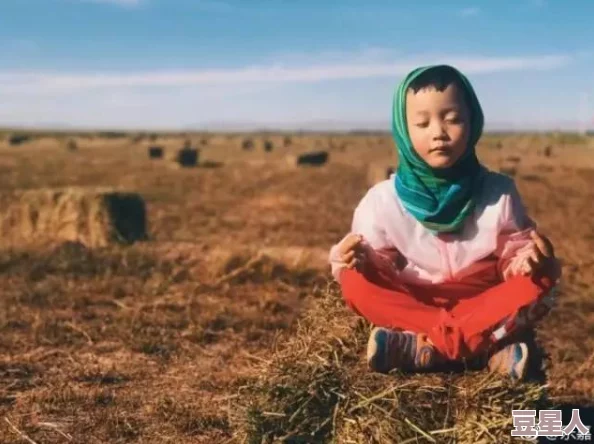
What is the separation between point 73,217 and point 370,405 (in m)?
8.14

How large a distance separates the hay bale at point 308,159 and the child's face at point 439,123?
23086 mm

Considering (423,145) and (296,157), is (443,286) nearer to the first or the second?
(423,145)

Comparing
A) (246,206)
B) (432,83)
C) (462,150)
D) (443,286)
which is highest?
(432,83)

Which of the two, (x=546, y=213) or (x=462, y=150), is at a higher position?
(x=462, y=150)

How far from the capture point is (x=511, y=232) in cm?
357

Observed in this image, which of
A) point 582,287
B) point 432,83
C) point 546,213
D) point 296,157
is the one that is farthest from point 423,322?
point 296,157

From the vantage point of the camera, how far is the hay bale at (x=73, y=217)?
10.5 metres

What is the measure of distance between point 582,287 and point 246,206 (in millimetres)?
8157

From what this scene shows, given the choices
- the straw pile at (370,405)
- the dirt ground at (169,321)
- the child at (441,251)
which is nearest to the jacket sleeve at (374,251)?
the child at (441,251)

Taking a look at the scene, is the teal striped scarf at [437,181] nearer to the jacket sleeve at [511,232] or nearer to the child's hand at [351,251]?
the jacket sleeve at [511,232]

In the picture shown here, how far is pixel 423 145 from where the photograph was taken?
3578mm

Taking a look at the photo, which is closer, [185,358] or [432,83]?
[432,83]

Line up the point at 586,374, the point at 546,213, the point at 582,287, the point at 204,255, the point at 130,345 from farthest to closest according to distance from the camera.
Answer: the point at 546,213 → the point at 204,255 → the point at 582,287 → the point at 130,345 → the point at 586,374

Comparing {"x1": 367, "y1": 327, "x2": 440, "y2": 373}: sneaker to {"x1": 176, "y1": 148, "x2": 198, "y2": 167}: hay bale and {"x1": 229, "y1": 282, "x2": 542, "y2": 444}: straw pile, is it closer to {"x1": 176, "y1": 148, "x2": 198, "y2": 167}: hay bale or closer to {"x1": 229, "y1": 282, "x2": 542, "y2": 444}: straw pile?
{"x1": 229, "y1": 282, "x2": 542, "y2": 444}: straw pile
